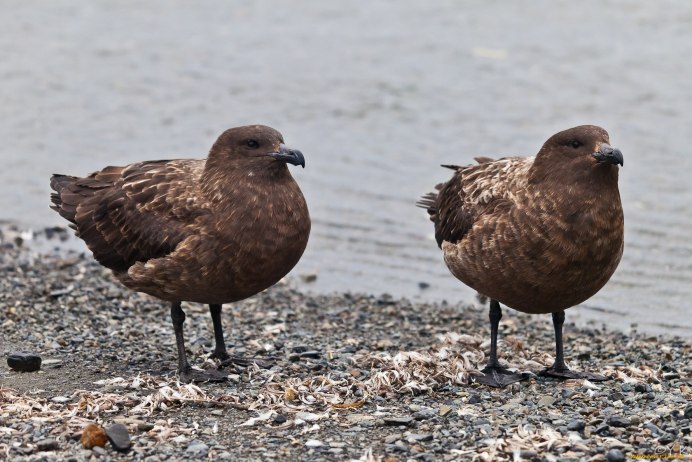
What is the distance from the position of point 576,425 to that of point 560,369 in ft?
4.94

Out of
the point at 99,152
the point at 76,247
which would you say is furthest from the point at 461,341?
the point at 99,152

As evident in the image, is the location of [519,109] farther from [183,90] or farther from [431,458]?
[431,458]

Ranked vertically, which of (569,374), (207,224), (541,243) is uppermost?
(207,224)

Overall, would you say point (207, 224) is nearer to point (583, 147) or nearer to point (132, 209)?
point (132, 209)

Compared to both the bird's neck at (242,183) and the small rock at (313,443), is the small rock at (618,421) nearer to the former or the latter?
the small rock at (313,443)

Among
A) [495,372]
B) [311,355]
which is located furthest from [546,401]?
[311,355]

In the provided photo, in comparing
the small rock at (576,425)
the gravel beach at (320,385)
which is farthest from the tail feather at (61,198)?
the small rock at (576,425)

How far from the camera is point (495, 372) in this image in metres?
7.73

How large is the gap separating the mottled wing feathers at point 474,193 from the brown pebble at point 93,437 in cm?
295

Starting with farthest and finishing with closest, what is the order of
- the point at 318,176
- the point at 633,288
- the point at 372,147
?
the point at 372,147 → the point at 318,176 → the point at 633,288

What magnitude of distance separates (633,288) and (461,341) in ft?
9.20

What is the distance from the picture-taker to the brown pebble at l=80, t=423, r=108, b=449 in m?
6.10

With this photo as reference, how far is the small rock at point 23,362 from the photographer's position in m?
7.64

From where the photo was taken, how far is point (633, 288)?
34.9ft
